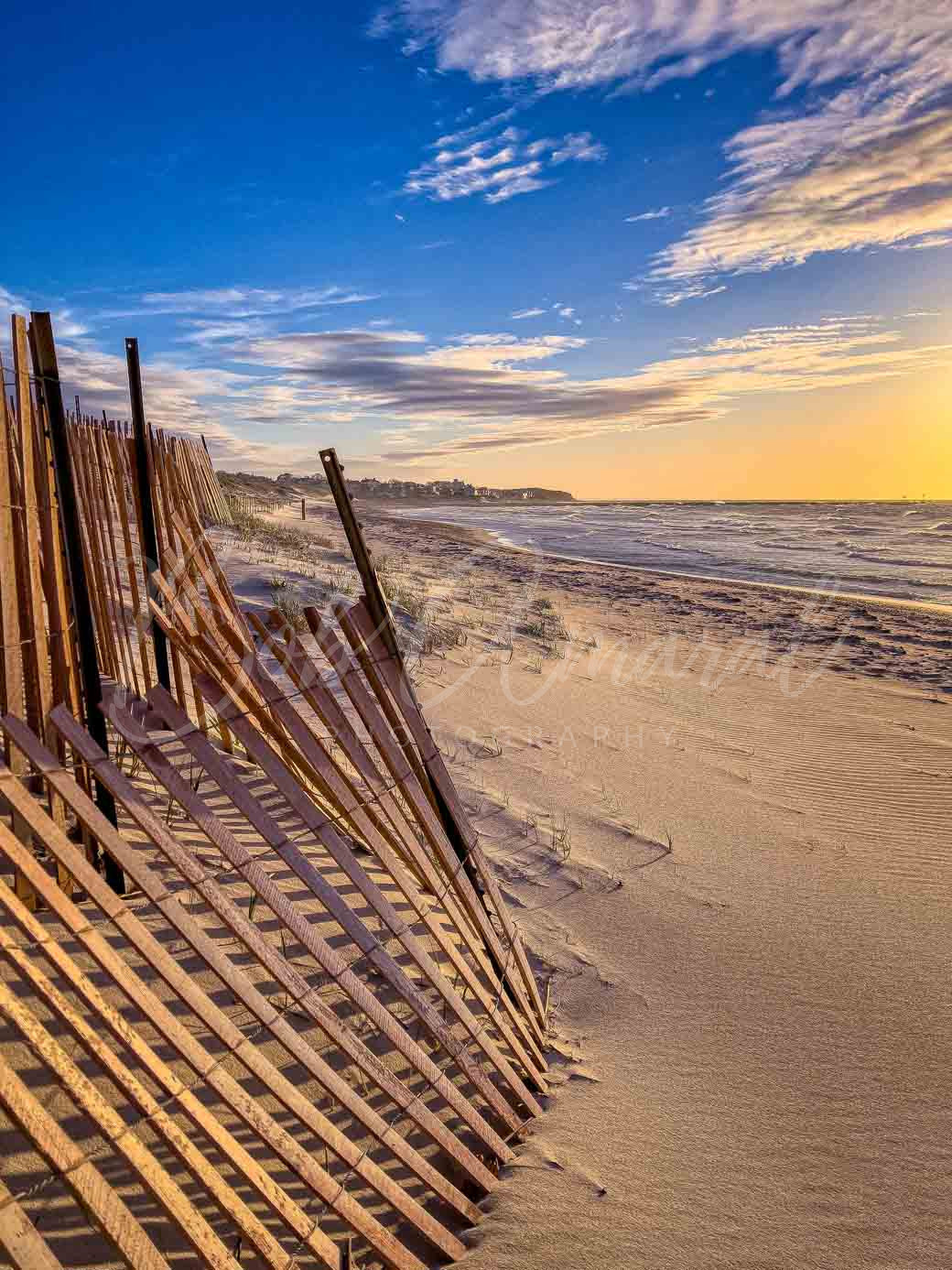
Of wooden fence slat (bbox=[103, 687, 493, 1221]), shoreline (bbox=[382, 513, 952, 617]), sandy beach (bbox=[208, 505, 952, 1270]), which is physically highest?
shoreline (bbox=[382, 513, 952, 617])

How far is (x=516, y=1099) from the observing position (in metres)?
2.72

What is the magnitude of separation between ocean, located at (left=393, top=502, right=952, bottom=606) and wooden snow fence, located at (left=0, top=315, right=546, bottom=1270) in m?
15.9

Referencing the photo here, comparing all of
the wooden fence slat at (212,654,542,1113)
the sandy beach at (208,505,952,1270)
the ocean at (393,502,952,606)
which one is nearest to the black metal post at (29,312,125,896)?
the wooden fence slat at (212,654,542,1113)

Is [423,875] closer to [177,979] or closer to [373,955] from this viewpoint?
[373,955]

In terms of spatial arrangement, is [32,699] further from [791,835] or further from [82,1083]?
[791,835]

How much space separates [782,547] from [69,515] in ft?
89.5

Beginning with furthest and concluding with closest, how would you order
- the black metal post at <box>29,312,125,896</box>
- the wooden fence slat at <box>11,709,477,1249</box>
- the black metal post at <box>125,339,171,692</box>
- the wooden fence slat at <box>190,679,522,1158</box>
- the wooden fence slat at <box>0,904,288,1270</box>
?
the black metal post at <box>125,339,171,692</box>, the black metal post at <box>29,312,125,896</box>, the wooden fence slat at <box>190,679,522,1158</box>, the wooden fence slat at <box>11,709,477,1249</box>, the wooden fence slat at <box>0,904,288,1270</box>

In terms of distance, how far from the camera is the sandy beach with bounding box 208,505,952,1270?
7.64 feet

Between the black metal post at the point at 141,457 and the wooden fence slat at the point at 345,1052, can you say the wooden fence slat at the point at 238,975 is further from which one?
the black metal post at the point at 141,457

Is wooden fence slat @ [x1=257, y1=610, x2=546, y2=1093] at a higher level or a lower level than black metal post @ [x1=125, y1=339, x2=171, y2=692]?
lower

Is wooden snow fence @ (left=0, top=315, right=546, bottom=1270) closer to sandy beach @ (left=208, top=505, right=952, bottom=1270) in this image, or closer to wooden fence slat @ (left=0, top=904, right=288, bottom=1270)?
wooden fence slat @ (left=0, top=904, right=288, bottom=1270)

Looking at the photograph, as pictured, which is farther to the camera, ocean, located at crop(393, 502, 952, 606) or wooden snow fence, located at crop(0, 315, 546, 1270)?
ocean, located at crop(393, 502, 952, 606)

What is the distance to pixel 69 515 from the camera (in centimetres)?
309

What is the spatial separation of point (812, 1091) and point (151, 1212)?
2175mm
